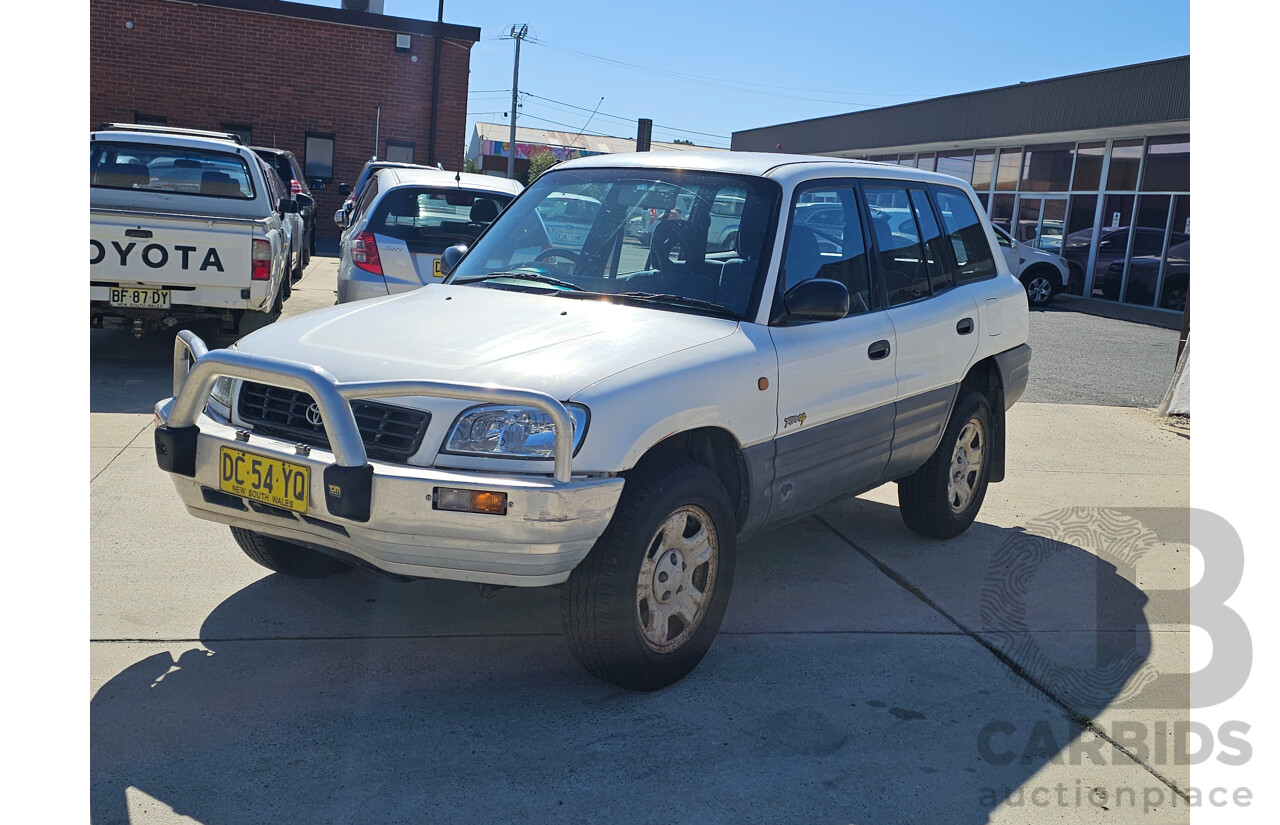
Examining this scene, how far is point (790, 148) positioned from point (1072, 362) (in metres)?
26.2

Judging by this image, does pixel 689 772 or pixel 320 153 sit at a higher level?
pixel 320 153

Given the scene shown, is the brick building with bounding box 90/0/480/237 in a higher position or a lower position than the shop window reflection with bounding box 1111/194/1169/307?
higher

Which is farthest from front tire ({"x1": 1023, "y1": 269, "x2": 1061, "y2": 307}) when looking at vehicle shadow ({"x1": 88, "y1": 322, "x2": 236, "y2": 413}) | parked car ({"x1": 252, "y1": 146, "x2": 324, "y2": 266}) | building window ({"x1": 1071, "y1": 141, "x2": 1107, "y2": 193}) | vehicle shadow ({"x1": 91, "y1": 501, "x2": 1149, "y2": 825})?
vehicle shadow ({"x1": 91, "y1": 501, "x2": 1149, "y2": 825})

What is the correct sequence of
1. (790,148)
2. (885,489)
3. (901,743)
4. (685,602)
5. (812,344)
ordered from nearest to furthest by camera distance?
(901,743) → (685,602) → (812,344) → (885,489) → (790,148)

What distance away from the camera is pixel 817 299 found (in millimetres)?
4176

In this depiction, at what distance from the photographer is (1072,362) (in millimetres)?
13242

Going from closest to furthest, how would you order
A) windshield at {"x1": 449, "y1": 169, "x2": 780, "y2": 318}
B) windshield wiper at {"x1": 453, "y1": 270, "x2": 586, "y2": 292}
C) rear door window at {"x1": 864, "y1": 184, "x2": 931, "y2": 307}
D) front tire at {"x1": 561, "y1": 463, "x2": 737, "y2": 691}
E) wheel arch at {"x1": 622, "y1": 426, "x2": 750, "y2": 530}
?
front tire at {"x1": 561, "y1": 463, "x2": 737, "y2": 691} → wheel arch at {"x1": 622, "y1": 426, "x2": 750, "y2": 530} → windshield at {"x1": 449, "y1": 169, "x2": 780, "y2": 318} → windshield wiper at {"x1": 453, "y1": 270, "x2": 586, "y2": 292} → rear door window at {"x1": 864, "y1": 184, "x2": 931, "y2": 307}

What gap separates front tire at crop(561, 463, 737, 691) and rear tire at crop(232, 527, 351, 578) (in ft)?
4.41

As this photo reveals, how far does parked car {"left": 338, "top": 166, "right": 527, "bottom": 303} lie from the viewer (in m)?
9.00

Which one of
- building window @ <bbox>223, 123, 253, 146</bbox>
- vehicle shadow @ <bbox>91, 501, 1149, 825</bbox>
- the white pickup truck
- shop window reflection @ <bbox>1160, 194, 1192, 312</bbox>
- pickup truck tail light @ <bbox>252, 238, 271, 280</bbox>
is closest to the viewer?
vehicle shadow @ <bbox>91, 501, 1149, 825</bbox>

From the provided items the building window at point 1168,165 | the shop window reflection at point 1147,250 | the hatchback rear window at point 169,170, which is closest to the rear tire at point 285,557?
the hatchback rear window at point 169,170

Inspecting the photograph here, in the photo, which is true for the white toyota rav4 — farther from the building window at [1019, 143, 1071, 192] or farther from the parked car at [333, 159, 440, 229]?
the building window at [1019, 143, 1071, 192]

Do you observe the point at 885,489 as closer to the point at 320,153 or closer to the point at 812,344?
the point at 812,344

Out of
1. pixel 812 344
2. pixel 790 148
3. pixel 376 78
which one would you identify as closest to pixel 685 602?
pixel 812 344
